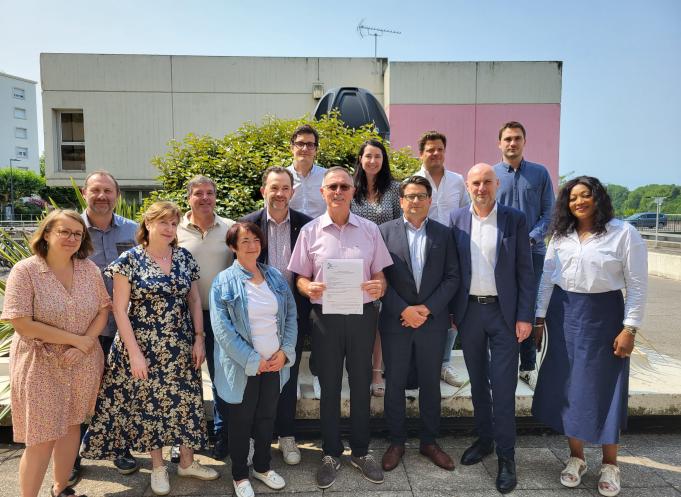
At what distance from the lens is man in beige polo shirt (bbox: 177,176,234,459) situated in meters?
3.54

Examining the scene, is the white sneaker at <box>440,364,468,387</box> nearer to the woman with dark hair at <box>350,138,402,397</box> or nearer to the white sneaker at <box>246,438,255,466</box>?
the woman with dark hair at <box>350,138,402,397</box>

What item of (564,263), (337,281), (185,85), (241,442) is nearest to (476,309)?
(564,263)

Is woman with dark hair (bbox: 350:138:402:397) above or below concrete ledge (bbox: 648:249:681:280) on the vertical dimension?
above

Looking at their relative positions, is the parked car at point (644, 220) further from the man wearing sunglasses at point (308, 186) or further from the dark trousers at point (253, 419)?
the dark trousers at point (253, 419)

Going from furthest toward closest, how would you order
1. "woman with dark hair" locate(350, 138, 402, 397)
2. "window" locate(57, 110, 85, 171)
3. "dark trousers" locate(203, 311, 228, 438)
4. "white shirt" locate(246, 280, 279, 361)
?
"window" locate(57, 110, 85, 171) → "woman with dark hair" locate(350, 138, 402, 397) → "dark trousers" locate(203, 311, 228, 438) → "white shirt" locate(246, 280, 279, 361)

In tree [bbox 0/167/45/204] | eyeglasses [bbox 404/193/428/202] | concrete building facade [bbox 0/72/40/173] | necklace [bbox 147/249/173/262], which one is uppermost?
concrete building facade [bbox 0/72/40/173]

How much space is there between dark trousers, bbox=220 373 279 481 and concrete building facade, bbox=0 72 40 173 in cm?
8103

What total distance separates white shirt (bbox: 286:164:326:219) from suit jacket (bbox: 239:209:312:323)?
0.51m

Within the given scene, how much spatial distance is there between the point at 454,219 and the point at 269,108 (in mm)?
18389

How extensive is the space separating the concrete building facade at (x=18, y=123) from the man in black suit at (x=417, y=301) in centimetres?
8126

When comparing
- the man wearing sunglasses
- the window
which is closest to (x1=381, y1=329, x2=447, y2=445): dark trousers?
the man wearing sunglasses

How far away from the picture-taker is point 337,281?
10.7 ft

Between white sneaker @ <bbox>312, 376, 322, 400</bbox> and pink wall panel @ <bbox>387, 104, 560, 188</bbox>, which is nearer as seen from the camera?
white sneaker @ <bbox>312, 376, 322, 400</bbox>

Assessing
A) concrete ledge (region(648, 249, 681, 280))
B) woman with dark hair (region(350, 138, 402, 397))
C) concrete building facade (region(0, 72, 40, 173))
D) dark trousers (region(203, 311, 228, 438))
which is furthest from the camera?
concrete building facade (region(0, 72, 40, 173))
